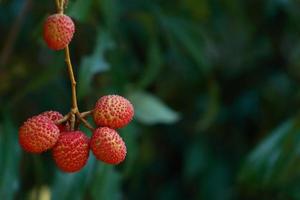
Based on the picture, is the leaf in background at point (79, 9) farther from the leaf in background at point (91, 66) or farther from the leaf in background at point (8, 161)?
the leaf in background at point (8, 161)

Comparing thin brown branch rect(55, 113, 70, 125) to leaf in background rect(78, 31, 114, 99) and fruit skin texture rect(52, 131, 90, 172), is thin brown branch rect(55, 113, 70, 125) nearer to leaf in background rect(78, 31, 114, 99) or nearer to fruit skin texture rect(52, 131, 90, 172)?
fruit skin texture rect(52, 131, 90, 172)

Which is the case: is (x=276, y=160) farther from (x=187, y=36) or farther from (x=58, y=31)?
(x=58, y=31)

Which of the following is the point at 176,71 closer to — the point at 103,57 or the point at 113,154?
the point at 103,57

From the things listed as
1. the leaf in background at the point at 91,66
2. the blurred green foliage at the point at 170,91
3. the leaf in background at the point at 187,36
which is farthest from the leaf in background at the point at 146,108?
the leaf in background at the point at 91,66

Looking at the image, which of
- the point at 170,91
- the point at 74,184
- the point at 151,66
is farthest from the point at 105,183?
the point at 170,91

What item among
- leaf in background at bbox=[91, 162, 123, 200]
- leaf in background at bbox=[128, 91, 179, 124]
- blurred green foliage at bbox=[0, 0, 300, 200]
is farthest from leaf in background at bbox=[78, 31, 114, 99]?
leaf in background at bbox=[128, 91, 179, 124]
